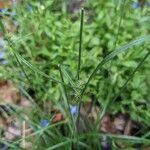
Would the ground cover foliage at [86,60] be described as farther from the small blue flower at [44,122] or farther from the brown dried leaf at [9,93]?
the brown dried leaf at [9,93]

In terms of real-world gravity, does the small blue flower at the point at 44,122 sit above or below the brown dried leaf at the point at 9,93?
below

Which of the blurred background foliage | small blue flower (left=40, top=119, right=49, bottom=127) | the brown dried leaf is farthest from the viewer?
the brown dried leaf

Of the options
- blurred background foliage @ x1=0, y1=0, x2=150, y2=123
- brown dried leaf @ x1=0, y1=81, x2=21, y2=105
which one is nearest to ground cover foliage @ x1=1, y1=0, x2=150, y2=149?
blurred background foliage @ x1=0, y1=0, x2=150, y2=123

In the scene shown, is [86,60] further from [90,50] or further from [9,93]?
[9,93]

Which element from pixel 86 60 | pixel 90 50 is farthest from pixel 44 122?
pixel 90 50

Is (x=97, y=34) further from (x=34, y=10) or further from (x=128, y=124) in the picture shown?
(x=128, y=124)

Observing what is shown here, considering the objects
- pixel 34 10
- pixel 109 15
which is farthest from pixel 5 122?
pixel 109 15

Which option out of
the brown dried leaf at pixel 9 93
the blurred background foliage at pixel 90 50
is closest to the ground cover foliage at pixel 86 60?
the blurred background foliage at pixel 90 50

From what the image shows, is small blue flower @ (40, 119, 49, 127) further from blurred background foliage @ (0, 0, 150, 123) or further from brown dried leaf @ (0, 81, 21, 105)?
brown dried leaf @ (0, 81, 21, 105)
